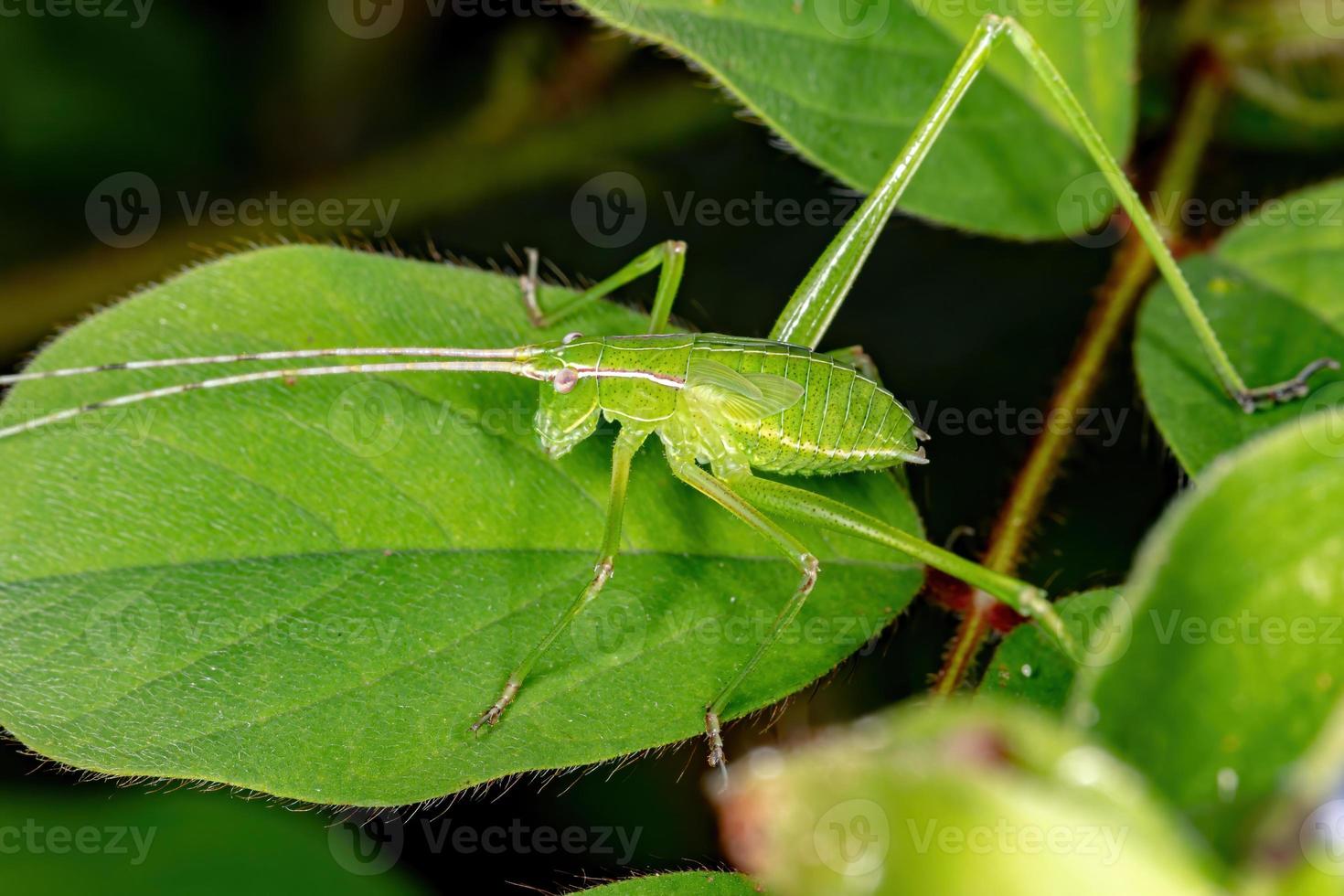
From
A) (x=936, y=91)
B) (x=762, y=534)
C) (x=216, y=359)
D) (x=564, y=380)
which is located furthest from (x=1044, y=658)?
(x=216, y=359)

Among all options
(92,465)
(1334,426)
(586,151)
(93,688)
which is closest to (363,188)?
(586,151)

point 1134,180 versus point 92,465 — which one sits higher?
point 1134,180

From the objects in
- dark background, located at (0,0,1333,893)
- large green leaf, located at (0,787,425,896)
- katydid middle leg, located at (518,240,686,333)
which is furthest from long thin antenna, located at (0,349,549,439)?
large green leaf, located at (0,787,425,896)

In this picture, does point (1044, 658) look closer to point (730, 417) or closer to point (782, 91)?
point (730, 417)

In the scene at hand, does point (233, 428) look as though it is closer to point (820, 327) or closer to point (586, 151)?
point (820, 327)

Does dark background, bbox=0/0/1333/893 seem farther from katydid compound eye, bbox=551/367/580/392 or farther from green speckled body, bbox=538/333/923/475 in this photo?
katydid compound eye, bbox=551/367/580/392
